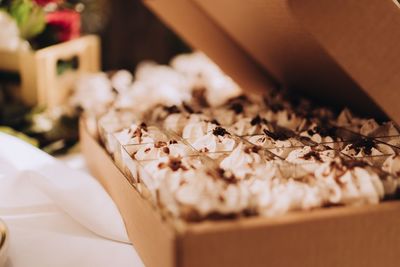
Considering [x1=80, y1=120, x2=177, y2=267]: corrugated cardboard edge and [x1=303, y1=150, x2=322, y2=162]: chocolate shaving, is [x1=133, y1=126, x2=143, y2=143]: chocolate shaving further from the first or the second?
[x1=303, y1=150, x2=322, y2=162]: chocolate shaving

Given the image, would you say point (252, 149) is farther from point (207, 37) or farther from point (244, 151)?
point (207, 37)

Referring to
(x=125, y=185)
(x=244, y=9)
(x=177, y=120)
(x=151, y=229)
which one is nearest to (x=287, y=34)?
(x=244, y=9)

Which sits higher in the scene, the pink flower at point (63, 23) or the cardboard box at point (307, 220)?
the pink flower at point (63, 23)

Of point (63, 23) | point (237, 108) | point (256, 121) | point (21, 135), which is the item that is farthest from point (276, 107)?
point (63, 23)

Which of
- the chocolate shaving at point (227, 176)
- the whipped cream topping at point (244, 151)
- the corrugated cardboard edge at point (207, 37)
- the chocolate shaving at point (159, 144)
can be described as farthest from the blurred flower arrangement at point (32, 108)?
the chocolate shaving at point (227, 176)

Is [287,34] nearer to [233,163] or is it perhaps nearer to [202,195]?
[233,163]

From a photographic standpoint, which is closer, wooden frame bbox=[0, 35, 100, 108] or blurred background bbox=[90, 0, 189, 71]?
wooden frame bbox=[0, 35, 100, 108]

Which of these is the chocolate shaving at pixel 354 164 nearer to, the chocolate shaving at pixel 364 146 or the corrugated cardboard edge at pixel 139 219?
the chocolate shaving at pixel 364 146

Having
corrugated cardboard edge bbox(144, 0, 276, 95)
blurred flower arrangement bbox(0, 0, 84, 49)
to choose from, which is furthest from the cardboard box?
blurred flower arrangement bbox(0, 0, 84, 49)
